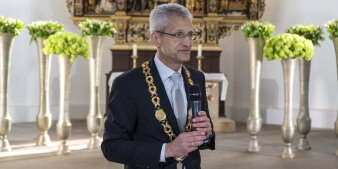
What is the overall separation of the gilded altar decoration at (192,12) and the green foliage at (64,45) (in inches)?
115

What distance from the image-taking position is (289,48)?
6.11 meters

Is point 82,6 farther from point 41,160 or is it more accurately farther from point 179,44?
point 179,44

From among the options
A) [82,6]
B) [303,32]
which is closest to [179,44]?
[303,32]

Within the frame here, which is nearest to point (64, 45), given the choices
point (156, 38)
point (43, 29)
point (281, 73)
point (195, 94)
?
point (43, 29)

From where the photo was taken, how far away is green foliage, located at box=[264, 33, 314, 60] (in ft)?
19.8

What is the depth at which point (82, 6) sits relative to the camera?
9.43 metres

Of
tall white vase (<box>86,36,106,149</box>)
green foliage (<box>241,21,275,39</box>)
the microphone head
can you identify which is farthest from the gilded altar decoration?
the microphone head

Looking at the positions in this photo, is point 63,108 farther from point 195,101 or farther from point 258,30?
point 195,101

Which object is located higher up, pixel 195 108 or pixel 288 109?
pixel 195 108

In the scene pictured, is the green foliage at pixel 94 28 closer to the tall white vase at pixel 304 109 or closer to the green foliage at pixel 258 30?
the green foliage at pixel 258 30

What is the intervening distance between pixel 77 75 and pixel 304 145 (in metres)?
5.69

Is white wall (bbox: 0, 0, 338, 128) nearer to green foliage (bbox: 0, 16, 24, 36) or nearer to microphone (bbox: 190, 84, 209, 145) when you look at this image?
green foliage (bbox: 0, 16, 24, 36)

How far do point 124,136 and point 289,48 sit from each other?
4401 mm

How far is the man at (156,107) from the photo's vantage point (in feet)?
6.89
